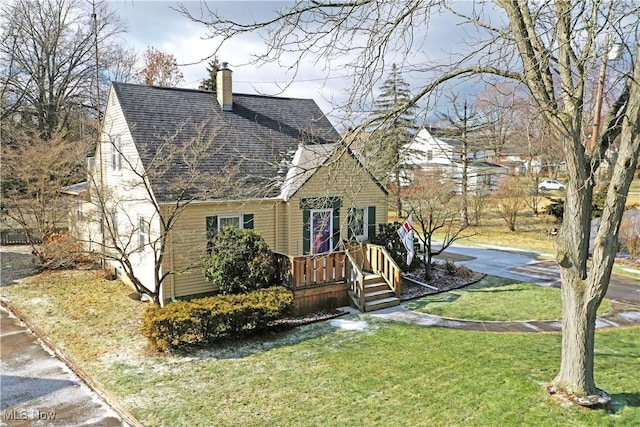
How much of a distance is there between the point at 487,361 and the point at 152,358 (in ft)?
21.2

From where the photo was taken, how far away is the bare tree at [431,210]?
48.3ft

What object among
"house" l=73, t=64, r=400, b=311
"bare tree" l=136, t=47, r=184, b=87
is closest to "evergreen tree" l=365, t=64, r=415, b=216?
"house" l=73, t=64, r=400, b=311

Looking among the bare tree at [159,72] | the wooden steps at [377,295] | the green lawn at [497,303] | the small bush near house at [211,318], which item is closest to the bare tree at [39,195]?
the small bush near house at [211,318]

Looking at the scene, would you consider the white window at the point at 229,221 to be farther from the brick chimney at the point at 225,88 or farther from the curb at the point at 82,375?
the curb at the point at 82,375

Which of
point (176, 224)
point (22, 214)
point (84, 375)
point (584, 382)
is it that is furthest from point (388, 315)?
point (22, 214)

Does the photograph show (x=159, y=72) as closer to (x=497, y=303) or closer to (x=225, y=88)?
(x=225, y=88)

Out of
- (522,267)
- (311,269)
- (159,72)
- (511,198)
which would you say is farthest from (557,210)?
(159,72)

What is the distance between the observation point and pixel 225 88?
15391 millimetres

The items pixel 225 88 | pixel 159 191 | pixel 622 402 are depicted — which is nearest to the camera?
pixel 622 402

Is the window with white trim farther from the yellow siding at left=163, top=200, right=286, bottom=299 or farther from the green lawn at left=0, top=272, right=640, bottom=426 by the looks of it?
the green lawn at left=0, top=272, right=640, bottom=426

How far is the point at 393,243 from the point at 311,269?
405cm

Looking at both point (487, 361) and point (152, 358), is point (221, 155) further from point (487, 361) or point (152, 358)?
point (487, 361)

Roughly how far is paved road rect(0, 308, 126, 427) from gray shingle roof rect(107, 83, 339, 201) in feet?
15.1

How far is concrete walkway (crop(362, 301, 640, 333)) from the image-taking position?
10.4 metres
